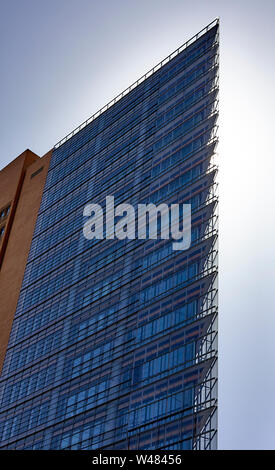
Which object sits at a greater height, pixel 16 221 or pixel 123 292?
pixel 16 221

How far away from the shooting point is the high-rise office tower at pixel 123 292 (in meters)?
51.9

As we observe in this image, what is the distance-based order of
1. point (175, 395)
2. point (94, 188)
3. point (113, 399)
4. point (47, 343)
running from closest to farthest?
point (175, 395) → point (113, 399) → point (47, 343) → point (94, 188)

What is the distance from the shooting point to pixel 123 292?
2468 inches

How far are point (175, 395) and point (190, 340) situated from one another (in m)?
4.39

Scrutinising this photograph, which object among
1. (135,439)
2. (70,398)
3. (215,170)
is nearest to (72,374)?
(70,398)

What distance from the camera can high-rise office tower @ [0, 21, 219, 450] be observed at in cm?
5194

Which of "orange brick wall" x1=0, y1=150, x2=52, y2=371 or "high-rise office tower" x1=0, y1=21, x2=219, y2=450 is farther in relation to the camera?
"orange brick wall" x1=0, y1=150, x2=52, y2=371

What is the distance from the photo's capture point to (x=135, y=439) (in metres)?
51.1

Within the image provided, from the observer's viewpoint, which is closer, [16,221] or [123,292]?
[123,292]

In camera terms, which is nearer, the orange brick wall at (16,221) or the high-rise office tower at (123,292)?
the high-rise office tower at (123,292)
